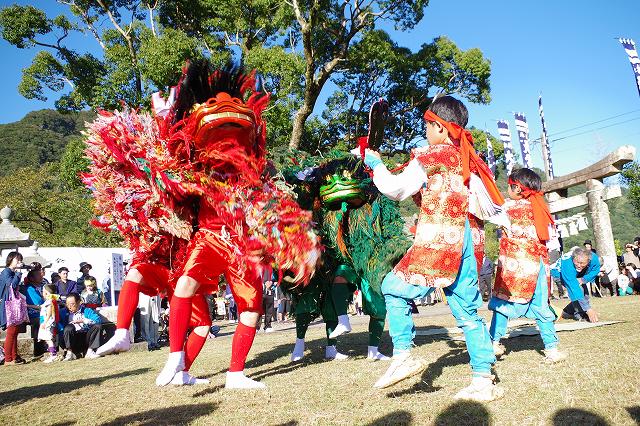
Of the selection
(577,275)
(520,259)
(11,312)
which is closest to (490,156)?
(577,275)

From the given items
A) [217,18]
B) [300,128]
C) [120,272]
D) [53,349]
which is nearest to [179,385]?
[53,349]

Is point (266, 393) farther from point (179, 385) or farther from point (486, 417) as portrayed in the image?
point (486, 417)

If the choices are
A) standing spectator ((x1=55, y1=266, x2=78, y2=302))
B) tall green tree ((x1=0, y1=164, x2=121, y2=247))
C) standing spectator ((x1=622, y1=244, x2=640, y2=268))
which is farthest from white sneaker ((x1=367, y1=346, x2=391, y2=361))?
tall green tree ((x1=0, y1=164, x2=121, y2=247))

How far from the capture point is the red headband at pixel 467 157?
3.17 m

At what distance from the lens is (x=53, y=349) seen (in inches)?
317

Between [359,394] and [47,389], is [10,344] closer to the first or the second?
[47,389]

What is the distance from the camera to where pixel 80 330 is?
26.5ft

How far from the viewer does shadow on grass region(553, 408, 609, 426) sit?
7.70 ft

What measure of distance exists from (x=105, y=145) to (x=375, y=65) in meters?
16.9

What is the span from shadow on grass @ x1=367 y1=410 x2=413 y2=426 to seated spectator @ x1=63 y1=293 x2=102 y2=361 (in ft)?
21.5

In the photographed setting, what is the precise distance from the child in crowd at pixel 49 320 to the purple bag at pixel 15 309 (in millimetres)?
265

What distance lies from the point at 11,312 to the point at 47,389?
150 inches

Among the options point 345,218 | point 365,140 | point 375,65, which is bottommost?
point 345,218

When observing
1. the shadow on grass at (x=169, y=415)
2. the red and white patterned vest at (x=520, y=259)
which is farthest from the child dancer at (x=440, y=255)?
the red and white patterned vest at (x=520, y=259)
